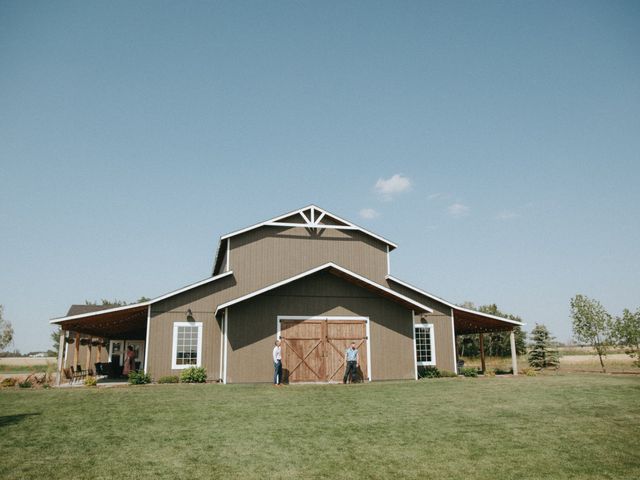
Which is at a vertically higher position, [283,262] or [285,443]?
[283,262]

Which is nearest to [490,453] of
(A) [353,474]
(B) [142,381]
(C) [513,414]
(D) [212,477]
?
(A) [353,474]

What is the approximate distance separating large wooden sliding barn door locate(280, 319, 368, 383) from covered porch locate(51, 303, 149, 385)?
5.66 metres

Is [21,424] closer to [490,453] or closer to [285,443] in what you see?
[285,443]

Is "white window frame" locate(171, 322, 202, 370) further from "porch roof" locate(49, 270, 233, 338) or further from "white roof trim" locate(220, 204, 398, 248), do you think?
"white roof trim" locate(220, 204, 398, 248)

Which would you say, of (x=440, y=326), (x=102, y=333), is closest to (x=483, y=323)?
(x=440, y=326)

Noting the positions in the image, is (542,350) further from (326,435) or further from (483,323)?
(326,435)

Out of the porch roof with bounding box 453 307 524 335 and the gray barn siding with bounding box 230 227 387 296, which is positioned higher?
the gray barn siding with bounding box 230 227 387 296

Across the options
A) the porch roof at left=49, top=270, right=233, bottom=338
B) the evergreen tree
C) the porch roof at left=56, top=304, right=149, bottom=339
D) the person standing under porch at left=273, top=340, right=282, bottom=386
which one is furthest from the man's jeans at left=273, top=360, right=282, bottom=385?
the evergreen tree

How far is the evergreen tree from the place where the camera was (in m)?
34.9

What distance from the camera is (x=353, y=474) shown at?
6836 millimetres

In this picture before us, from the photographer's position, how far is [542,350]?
35750 mm

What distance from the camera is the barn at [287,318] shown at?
1859cm

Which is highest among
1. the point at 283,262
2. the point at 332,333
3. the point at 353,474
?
the point at 283,262

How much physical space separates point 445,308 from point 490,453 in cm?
1507
